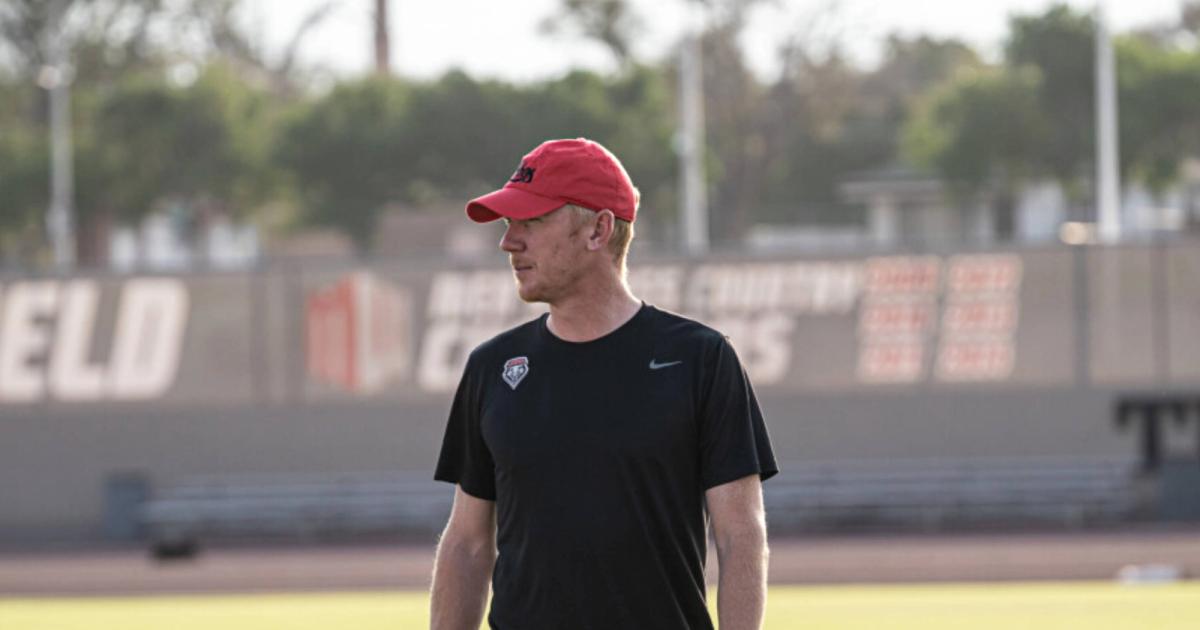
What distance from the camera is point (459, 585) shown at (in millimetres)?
5105

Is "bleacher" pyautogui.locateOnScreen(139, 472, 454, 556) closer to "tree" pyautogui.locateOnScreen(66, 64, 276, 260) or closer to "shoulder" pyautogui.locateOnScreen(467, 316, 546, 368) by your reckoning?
"shoulder" pyautogui.locateOnScreen(467, 316, 546, 368)

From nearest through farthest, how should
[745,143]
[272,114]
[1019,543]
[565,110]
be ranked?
[1019,543] < [565,110] < [272,114] < [745,143]

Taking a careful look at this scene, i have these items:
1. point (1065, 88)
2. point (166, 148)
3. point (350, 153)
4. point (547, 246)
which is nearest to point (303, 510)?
point (547, 246)

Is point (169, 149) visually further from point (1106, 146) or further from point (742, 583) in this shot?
point (742, 583)

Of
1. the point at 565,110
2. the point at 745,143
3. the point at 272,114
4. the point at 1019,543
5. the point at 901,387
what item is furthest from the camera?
the point at 745,143

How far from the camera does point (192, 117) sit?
55.2 m

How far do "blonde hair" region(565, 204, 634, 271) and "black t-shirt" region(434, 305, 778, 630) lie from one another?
17cm

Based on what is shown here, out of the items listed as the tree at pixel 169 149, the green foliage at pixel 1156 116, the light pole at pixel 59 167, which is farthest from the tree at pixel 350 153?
the green foliage at pixel 1156 116

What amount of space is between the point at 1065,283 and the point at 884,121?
55.7 metres

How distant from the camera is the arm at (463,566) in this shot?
16.7 feet

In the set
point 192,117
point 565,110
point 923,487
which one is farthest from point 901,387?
point 192,117

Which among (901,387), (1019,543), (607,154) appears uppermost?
(607,154)

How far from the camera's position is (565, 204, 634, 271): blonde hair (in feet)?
16.2

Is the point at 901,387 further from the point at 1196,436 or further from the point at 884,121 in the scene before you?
the point at 884,121
